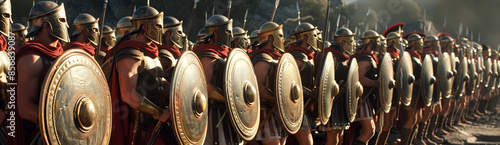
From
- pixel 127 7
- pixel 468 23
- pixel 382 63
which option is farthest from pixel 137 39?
pixel 468 23

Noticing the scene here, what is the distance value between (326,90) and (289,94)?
85 cm

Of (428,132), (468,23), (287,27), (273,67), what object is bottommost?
(428,132)

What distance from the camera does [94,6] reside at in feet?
96.3

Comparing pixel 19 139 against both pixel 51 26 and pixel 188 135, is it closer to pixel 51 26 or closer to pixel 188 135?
pixel 51 26

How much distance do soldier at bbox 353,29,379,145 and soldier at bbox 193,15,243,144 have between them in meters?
2.97

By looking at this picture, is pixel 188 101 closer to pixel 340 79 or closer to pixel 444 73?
pixel 340 79

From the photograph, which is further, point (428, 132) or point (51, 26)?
point (428, 132)

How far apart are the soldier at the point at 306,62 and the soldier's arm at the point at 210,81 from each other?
66.6 inches

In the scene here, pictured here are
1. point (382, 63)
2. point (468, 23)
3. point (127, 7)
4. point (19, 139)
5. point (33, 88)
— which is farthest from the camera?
point (468, 23)

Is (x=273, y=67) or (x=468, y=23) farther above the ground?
(x=468, y=23)

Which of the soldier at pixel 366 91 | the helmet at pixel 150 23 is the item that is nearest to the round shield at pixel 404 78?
the soldier at pixel 366 91

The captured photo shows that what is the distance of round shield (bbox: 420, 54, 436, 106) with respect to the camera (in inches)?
375

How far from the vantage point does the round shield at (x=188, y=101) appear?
387 cm

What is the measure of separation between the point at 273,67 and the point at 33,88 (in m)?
2.94
